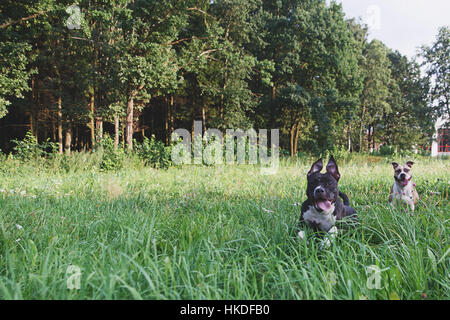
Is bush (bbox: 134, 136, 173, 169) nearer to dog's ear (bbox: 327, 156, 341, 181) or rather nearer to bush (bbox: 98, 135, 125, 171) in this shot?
bush (bbox: 98, 135, 125, 171)

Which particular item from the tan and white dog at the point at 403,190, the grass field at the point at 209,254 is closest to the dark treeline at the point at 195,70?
the grass field at the point at 209,254

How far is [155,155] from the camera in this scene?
32.5 ft

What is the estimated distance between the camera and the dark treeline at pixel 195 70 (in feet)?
36.2

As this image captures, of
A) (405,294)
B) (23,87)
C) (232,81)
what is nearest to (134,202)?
(405,294)

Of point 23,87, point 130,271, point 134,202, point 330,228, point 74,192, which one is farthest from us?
point 23,87

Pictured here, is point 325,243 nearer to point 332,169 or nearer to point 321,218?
point 321,218

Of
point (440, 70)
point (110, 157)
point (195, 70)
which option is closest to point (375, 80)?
point (440, 70)

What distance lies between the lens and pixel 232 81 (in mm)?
16031

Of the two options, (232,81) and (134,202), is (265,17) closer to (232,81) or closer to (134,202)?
(232,81)

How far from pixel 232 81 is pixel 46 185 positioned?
1283 centimetres

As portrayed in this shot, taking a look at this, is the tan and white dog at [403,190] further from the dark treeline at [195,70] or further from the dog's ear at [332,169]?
the dark treeline at [195,70]

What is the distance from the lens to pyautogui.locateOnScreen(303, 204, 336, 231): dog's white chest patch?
2.13m

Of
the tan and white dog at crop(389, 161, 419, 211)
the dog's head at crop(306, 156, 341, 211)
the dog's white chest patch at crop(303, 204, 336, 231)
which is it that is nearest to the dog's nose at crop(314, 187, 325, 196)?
the dog's head at crop(306, 156, 341, 211)
